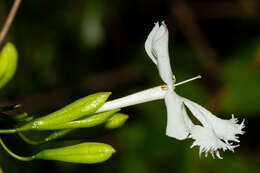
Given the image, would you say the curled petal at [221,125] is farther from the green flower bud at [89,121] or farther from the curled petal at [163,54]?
the green flower bud at [89,121]

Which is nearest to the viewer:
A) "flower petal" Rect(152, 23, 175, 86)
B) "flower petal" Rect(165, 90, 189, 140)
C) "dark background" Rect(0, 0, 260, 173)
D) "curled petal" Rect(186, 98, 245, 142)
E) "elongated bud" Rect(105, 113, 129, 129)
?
"flower petal" Rect(165, 90, 189, 140)

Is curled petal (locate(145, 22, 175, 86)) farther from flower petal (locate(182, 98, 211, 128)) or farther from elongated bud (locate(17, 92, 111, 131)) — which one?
elongated bud (locate(17, 92, 111, 131))

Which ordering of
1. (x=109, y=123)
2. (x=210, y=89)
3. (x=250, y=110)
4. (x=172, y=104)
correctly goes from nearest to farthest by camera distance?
(x=172, y=104) < (x=109, y=123) < (x=250, y=110) < (x=210, y=89)

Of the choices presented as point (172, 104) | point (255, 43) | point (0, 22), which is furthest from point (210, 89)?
point (172, 104)

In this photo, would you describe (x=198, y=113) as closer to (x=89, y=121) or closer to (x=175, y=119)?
(x=175, y=119)

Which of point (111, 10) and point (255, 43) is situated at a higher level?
point (111, 10)

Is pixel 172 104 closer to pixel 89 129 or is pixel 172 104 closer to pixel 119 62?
pixel 89 129

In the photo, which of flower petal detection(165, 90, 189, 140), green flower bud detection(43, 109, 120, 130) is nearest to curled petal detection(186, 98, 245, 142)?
flower petal detection(165, 90, 189, 140)

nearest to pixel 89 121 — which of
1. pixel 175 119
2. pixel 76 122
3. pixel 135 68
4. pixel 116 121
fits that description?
pixel 76 122
